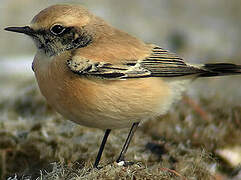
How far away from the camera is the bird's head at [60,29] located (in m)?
4.27

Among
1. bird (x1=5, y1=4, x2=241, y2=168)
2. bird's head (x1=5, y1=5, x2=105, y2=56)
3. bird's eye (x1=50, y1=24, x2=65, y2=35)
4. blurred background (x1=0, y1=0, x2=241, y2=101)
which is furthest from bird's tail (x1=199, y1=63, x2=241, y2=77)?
blurred background (x1=0, y1=0, x2=241, y2=101)

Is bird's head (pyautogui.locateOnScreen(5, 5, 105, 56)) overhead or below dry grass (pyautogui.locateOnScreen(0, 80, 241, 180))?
overhead

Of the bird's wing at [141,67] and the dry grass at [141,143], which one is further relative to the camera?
the dry grass at [141,143]

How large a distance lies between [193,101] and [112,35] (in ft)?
7.02

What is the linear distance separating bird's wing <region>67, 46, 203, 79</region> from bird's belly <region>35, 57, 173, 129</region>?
0.20 ft

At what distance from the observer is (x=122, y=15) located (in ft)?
38.9

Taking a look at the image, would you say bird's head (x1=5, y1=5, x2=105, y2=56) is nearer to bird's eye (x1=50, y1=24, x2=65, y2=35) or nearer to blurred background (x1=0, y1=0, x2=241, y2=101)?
bird's eye (x1=50, y1=24, x2=65, y2=35)

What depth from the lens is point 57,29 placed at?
14.2ft

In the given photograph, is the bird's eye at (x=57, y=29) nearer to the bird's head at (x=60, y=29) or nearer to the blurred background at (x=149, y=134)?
the bird's head at (x=60, y=29)

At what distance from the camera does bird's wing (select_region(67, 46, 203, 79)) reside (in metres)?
4.18

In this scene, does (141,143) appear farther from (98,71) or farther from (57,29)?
(57,29)

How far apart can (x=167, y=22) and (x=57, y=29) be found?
26.1 ft

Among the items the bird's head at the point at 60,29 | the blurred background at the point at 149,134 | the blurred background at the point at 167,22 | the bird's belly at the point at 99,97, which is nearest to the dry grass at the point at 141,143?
the blurred background at the point at 149,134

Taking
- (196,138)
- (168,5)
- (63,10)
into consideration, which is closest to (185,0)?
(168,5)
